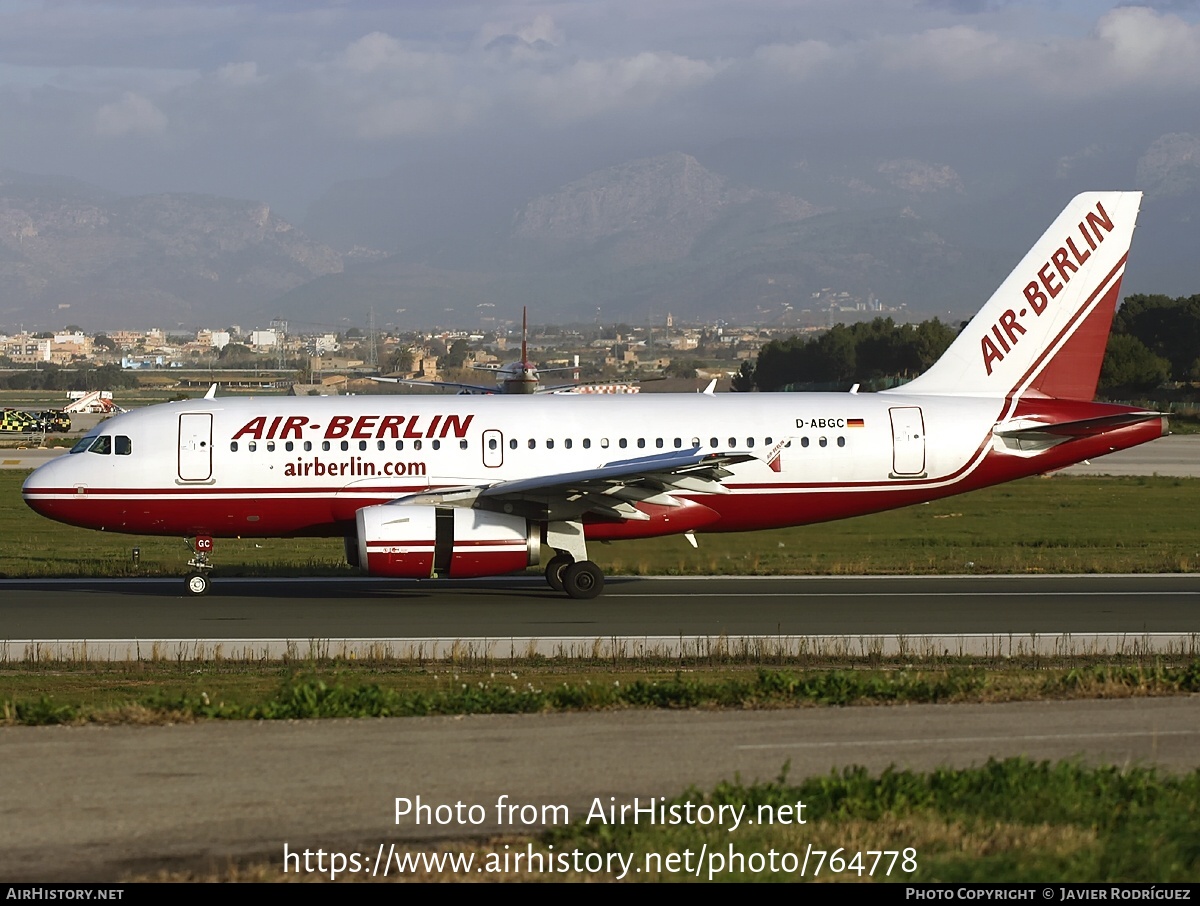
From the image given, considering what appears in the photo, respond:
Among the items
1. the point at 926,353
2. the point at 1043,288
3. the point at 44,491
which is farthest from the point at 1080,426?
the point at 926,353

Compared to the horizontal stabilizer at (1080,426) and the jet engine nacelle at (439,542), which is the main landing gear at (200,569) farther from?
the horizontal stabilizer at (1080,426)

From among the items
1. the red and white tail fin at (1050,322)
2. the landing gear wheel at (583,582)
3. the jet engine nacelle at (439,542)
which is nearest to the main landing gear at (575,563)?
the landing gear wheel at (583,582)

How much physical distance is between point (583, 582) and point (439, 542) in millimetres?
3036

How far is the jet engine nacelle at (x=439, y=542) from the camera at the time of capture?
86.2 feet

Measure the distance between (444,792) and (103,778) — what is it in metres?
3.04

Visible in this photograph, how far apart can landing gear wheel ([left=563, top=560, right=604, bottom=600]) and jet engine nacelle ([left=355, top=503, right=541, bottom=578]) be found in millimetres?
1205

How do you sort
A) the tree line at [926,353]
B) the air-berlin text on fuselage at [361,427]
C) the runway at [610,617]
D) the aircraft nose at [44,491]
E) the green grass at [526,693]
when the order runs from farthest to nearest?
the tree line at [926,353] → the air-berlin text on fuselage at [361,427] → the aircraft nose at [44,491] → the runway at [610,617] → the green grass at [526,693]

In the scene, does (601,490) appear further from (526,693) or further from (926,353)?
(926,353)

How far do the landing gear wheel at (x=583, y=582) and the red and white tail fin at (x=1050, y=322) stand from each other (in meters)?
7.75

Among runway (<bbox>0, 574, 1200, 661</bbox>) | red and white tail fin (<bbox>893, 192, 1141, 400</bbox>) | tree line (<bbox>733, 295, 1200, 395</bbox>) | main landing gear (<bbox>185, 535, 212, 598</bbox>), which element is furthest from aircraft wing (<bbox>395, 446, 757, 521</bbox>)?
tree line (<bbox>733, 295, 1200, 395</bbox>)

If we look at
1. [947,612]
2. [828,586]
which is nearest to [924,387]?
[828,586]

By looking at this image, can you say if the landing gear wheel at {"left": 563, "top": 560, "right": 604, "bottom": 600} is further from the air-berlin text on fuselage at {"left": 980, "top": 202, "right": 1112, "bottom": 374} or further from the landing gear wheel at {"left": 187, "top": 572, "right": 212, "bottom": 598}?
the air-berlin text on fuselage at {"left": 980, "top": 202, "right": 1112, "bottom": 374}

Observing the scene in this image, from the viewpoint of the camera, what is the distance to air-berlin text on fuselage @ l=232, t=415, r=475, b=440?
28625mm
